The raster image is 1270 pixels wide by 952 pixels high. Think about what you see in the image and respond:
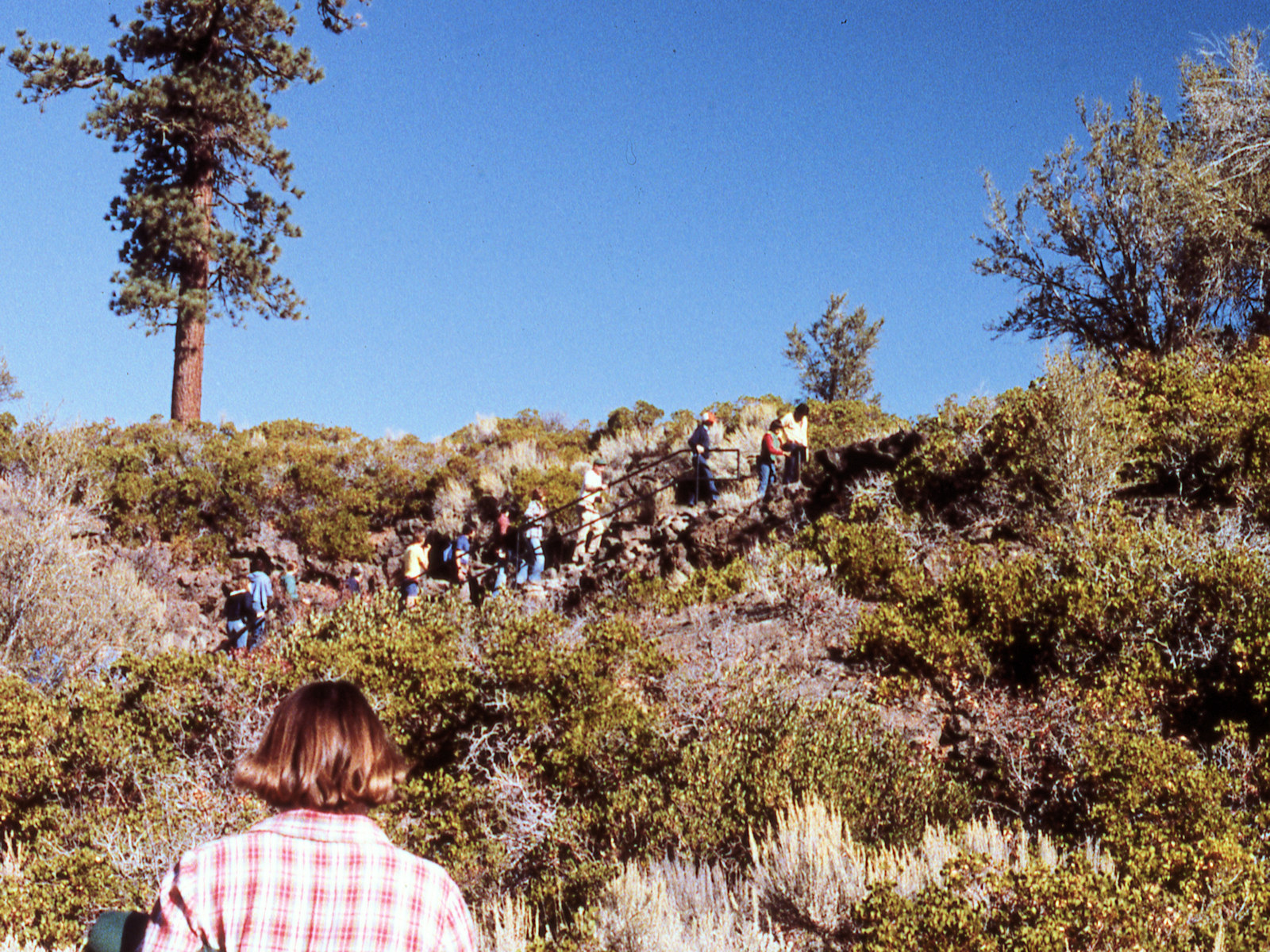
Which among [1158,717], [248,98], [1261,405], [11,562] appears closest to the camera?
[1158,717]

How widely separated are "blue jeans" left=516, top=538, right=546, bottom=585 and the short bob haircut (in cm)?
1286

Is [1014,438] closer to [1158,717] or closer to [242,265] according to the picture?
[1158,717]

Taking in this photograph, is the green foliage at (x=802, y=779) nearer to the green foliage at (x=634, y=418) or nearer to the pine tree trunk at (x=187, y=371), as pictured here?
the green foliage at (x=634, y=418)

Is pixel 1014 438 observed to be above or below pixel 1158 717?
above

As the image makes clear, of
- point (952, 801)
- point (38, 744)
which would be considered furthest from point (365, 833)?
point (38, 744)

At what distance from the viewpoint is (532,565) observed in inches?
625

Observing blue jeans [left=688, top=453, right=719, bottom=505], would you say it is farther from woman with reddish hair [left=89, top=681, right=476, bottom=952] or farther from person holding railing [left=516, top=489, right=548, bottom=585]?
woman with reddish hair [left=89, top=681, right=476, bottom=952]

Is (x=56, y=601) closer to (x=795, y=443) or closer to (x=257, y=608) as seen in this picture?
(x=257, y=608)

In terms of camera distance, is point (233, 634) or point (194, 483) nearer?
point (233, 634)

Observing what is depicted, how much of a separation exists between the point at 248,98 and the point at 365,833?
22702 mm

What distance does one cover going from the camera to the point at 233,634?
1461 centimetres

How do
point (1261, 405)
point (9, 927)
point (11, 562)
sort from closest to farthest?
point (9, 927), point (1261, 405), point (11, 562)

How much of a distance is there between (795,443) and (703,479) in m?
1.85

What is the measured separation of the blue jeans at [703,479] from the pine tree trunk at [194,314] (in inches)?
490
